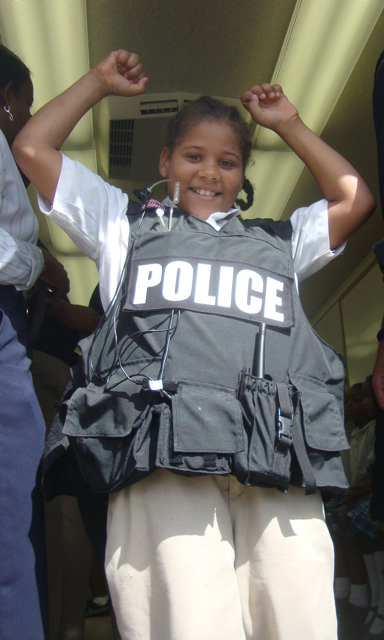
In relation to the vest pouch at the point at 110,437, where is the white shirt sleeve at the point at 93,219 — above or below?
→ above

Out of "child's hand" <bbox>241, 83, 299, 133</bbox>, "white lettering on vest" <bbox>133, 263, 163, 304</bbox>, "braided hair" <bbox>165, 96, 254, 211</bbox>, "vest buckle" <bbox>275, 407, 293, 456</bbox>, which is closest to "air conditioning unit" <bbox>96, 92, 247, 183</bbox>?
"braided hair" <bbox>165, 96, 254, 211</bbox>

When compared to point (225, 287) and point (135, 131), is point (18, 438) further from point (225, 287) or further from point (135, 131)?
point (135, 131)

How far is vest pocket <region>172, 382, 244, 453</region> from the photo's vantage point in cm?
101

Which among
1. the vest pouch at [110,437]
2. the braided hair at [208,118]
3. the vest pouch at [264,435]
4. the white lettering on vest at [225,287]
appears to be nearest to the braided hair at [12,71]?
the braided hair at [208,118]

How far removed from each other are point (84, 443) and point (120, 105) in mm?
1508

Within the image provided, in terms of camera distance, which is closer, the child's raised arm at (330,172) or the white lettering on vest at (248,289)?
the white lettering on vest at (248,289)

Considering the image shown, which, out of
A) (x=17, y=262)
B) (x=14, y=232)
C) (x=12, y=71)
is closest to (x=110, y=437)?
(x=17, y=262)

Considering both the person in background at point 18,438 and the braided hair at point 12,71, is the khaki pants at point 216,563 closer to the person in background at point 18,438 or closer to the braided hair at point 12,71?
the person in background at point 18,438

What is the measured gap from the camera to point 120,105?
6.85ft

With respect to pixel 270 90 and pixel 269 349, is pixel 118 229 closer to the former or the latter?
pixel 269 349

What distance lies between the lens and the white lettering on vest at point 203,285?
1219 mm

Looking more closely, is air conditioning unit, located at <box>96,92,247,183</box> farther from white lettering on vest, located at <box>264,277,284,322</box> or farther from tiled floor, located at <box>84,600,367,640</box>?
tiled floor, located at <box>84,600,367,640</box>

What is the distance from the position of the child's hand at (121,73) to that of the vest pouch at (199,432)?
96 cm

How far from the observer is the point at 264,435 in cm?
105
